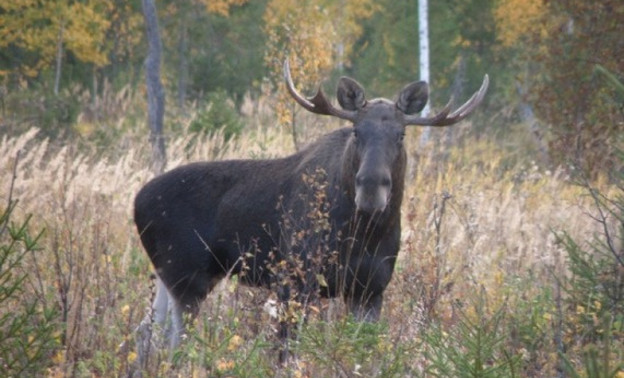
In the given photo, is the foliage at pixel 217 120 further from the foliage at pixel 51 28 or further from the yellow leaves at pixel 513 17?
the yellow leaves at pixel 513 17

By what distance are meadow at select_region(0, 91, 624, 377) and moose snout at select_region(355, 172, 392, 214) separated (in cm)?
60

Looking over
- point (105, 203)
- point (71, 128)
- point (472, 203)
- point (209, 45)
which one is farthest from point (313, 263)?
point (209, 45)

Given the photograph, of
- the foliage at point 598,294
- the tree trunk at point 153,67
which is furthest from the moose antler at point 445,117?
the tree trunk at point 153,67

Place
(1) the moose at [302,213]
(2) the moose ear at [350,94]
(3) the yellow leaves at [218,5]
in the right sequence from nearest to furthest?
1. (1) the moose at [302,213]
2. (2) the moose ear at [350,94]
3. (3) the yellow leaves at [218,5]

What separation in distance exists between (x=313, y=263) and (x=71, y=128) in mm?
12480

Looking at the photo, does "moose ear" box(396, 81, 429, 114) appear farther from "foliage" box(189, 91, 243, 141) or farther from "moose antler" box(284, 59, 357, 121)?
"foliage" box(189, 91, 243, 141)

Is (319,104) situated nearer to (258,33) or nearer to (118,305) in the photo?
(118,305)

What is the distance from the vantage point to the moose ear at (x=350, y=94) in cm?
695

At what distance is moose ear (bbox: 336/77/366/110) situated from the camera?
22.8 feet

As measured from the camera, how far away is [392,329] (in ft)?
22.1

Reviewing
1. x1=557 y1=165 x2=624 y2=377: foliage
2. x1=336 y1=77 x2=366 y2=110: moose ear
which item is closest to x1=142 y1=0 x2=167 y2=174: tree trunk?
x1=336 y1=77 x2=366 y2=110: moose ear

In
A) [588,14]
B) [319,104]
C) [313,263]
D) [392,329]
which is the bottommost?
[392,329]

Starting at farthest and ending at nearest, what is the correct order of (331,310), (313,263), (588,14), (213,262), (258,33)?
(258,33) → (588,14) → (213,262) → (331,310) → (313,263)

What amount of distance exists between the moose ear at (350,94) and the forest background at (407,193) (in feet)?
3.18
